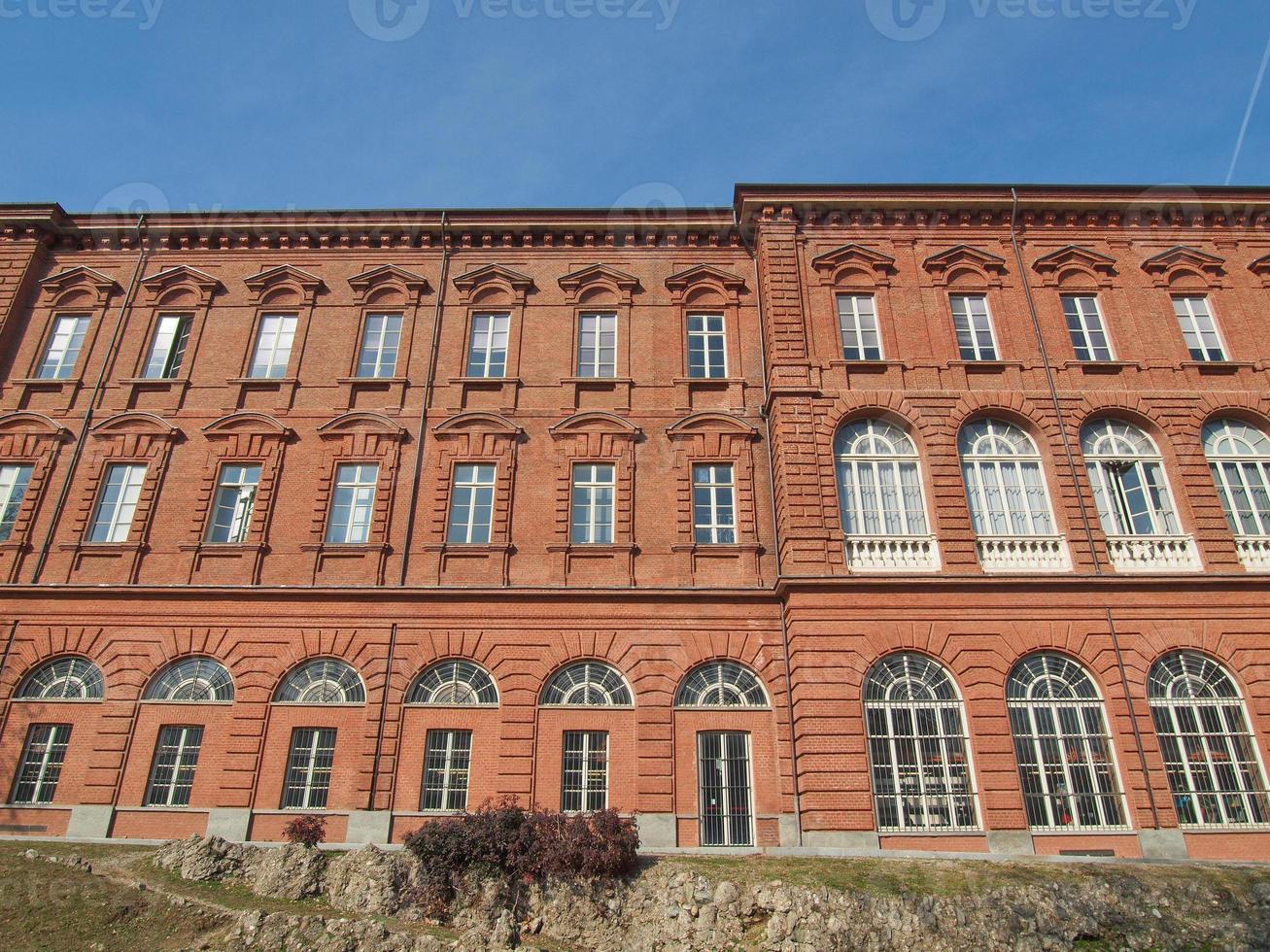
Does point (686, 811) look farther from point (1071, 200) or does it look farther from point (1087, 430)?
point (1071, 200)

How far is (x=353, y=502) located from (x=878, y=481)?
40.6 ft

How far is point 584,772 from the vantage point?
17.0m

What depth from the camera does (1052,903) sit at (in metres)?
12.6

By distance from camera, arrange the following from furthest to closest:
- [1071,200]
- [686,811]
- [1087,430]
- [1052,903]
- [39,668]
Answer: [1071,200] → [1087,430] → [39,668] → [686,811] → [1052,903]

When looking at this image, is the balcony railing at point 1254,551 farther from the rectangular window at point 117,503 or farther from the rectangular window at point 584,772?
the rectangular window at point 117,503

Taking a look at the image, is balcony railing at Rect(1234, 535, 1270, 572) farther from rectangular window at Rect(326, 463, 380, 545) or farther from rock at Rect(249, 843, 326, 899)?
rock at Rect(249, 843, 326, 899)

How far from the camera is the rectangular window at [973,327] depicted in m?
20.5

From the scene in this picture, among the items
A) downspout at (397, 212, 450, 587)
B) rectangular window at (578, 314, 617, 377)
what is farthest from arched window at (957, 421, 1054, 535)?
downspout at (397, 212, 450, 587)

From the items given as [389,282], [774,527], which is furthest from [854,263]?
[389,282]

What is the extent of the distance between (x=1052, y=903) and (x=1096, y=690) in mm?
5505

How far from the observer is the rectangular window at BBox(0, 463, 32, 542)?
1984 centimetres

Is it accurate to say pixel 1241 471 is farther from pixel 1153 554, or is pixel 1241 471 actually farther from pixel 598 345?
pixel 598 345

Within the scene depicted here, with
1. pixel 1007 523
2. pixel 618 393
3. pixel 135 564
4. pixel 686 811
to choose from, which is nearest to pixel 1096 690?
pixel 1007 523

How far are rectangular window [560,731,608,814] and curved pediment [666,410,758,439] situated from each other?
23.8ft
